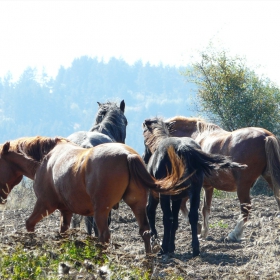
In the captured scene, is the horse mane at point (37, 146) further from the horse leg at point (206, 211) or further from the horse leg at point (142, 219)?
the horse leg at point (206, 211)

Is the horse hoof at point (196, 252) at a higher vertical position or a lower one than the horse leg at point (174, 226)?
lower

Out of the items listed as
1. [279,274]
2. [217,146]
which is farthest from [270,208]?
[279,274]

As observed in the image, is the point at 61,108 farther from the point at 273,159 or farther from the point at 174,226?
the point at 174,226

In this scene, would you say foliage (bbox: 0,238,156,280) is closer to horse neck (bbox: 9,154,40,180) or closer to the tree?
horse neck (bbox: 9,154,40,180)

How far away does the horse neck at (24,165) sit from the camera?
787 centimetres

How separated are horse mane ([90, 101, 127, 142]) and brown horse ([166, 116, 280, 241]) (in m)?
0.88

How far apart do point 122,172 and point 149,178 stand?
284mm

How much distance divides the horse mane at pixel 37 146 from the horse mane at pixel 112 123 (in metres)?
2.29

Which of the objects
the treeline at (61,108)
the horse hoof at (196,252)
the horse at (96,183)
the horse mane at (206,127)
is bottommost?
the horse hoof at (196,252)

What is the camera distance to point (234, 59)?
2011 centimetres

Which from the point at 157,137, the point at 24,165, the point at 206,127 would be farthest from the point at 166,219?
the point at 206,127

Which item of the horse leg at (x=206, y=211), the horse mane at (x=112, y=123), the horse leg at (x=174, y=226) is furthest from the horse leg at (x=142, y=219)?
the horse mane at (x=112, y=123)

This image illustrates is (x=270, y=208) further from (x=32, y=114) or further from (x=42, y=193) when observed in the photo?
(x=32, y=114)

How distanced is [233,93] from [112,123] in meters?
10.0
